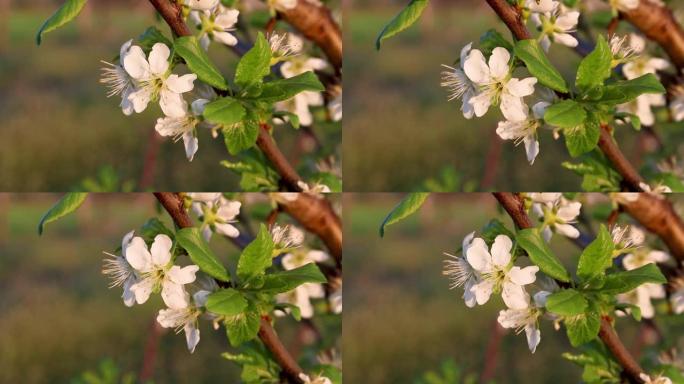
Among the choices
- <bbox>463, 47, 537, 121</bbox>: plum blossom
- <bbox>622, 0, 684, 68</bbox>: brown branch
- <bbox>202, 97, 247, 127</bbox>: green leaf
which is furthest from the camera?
<bbox>622, 0, 684, 68</bbox>: brown branch

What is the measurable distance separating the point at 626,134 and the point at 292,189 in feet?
2.97

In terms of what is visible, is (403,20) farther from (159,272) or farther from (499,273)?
(159,272)

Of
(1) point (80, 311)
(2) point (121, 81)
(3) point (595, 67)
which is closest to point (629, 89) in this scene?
(3) point (595, 67)

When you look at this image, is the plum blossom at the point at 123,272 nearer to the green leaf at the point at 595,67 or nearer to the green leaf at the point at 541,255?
the green leaf at the point at 541,255

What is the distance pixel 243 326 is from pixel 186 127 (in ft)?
1.76

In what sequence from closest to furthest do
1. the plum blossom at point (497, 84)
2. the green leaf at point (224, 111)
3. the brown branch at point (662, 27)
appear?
1. the green leaf at point (224, 111)
2. the plum blossom at point (497, 84)
3. the brown branch at point (662, 27)

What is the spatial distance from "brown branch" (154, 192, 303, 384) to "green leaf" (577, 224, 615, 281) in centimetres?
79

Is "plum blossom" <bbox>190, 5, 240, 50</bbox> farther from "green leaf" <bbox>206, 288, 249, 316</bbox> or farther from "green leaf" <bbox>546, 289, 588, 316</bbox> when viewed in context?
"green leaf" <bbox>546, 289, 588, 316</bbox>

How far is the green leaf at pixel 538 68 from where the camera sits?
10.2 feet

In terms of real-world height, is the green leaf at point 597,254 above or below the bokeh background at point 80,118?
below

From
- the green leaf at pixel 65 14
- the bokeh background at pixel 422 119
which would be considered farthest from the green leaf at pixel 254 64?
the green leaf at pixel 65 14

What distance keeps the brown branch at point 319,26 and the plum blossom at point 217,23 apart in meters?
0.14

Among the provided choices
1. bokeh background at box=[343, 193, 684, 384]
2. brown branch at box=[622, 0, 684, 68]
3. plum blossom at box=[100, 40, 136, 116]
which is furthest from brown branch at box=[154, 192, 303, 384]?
brown branch at box=[622, 0, 684, 68]

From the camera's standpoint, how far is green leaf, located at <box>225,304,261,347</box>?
3.13 metres
